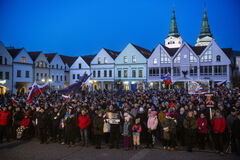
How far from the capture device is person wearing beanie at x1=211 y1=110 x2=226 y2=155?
8062 millimetres

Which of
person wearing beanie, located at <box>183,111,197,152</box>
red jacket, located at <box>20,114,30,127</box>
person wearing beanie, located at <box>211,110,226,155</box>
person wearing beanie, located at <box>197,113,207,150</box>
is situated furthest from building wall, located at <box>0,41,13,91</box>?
person wearing beanie, located at <box>211,110,226,155</box>

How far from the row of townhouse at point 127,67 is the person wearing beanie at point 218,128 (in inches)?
1286

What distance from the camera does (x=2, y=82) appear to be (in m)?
34.7

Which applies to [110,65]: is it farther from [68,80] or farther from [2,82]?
[2,82]

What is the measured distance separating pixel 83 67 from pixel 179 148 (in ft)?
144

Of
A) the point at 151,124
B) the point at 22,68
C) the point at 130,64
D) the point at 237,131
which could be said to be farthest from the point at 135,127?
the point at 22,68

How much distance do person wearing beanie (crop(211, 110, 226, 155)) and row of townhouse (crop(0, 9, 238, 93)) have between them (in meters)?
32.7

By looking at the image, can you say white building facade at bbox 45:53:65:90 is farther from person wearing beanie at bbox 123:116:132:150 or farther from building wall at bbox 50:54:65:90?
person wearing beanie at bbox 123:116:132:150

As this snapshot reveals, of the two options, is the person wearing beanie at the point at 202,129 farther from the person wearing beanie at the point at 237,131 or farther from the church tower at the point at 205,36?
the church tower at the point at 205,36

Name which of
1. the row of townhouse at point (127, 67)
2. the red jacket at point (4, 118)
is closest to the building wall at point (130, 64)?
the row of townhouse at point (127, 67)

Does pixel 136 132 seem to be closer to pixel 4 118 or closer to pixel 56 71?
pixel 4 118

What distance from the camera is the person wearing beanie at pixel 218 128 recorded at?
8.06m

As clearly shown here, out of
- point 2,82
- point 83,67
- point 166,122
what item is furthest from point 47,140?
point 83,67

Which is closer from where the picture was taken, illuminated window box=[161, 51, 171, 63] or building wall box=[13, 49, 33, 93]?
building wall box=[13, 49, 33, 93]
